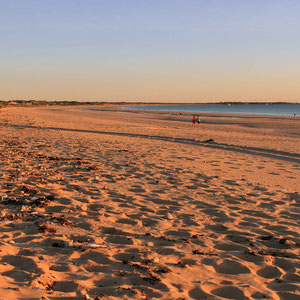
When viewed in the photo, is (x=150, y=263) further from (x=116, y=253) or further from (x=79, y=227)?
(x=79, y=227)

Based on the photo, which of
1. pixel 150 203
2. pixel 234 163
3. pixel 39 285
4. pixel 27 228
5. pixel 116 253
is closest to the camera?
pixel 39 285

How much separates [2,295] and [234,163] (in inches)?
379

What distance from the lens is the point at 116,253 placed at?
167 inches

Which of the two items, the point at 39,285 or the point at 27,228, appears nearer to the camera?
the point at 39,285

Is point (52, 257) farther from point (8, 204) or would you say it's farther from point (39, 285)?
point (8, 204)

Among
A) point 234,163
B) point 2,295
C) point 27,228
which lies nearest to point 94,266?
point 2,295

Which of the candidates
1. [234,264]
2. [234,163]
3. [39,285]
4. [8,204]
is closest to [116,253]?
[39,285]

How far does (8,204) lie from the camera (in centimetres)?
583

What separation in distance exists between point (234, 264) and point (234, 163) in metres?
7.79

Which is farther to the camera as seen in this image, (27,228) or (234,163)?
(234,163)

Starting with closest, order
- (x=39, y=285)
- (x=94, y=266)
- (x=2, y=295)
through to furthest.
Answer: (x=2, y=295) → (x=39, y=285) → (x=94, y=266)

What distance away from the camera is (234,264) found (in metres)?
4.14

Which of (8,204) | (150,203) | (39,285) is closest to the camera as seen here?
(39,285)

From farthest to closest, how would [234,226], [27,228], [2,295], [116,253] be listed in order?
1. [234,226]
2. [27,228]
3. [116,253]
4. [2,295]
